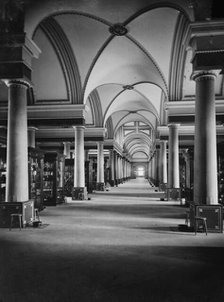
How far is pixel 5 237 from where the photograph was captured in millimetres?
7312

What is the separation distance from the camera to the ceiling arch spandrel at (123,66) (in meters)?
13.2

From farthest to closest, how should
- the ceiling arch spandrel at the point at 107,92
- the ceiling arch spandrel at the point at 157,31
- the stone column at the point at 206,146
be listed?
the ceiling arch spandrel at the point at 107,92 → the ceiling arch spandrel at the point at 157,31 → the stone column at the point at 206,146

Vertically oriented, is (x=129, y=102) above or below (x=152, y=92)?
above

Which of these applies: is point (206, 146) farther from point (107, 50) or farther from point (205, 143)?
point (107, 50)

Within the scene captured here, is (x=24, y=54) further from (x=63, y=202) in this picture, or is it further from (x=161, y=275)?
(x=63, y=202)

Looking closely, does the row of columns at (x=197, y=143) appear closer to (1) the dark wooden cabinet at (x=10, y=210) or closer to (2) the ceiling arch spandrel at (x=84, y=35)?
(1) the dark wooden cabinet at (x=10, y=210)

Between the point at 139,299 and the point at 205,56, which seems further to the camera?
the point at 205,56

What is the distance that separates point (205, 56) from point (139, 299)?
6.35 meters

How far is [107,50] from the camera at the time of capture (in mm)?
13367

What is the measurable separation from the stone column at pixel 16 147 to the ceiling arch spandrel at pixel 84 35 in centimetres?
409

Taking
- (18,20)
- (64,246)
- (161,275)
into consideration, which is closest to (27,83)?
(18,20)

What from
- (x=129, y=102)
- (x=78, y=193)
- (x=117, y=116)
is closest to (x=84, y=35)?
(x=78, y=193)

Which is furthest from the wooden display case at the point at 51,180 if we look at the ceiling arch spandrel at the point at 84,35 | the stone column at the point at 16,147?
the stone column at the point at 16,147

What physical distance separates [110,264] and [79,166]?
11428 mm
